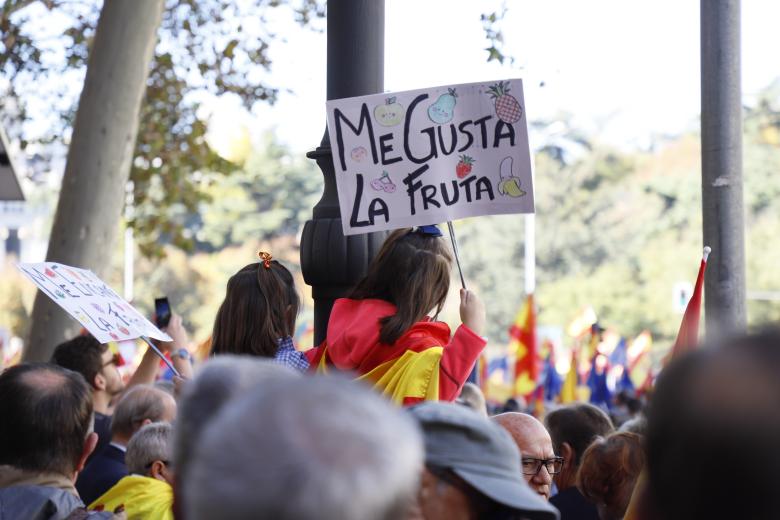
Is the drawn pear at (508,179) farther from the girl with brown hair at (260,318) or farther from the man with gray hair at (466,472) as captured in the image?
the man with gray hair at (466,472)

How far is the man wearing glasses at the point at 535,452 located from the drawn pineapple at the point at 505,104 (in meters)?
1.10

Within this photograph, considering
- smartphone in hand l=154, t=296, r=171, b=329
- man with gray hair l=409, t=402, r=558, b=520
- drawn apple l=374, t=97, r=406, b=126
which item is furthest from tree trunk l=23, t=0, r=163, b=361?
man with gray hair l=409, t=402, r=558, b=520

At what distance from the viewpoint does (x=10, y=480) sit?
3199 mm

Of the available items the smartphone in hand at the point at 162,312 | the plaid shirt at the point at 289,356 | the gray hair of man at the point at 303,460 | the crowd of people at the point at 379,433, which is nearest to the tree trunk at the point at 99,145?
the smartphone in hand at the point at 162,312

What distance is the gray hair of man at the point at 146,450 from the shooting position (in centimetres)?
434

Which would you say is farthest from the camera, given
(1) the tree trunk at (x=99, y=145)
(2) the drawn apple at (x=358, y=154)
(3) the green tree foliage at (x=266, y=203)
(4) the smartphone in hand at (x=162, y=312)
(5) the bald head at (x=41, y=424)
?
(3) the green tree foliage at (x=266, y=203)

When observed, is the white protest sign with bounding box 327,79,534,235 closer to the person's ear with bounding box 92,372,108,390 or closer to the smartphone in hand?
the smartphone in hand

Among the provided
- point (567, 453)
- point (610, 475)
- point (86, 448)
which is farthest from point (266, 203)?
point (86, 448)

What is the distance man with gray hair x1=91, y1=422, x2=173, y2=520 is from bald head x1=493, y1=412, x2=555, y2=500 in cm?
105

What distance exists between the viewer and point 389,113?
421cm

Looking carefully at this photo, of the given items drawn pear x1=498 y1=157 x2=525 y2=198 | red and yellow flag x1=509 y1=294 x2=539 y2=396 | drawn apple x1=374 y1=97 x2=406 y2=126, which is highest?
drawn apple x1=374 y1=97 x2=406 y2=126

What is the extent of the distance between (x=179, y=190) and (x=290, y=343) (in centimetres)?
1047

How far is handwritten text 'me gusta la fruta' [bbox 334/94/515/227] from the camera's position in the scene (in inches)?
166

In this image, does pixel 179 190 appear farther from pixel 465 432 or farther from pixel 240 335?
pixel 465 432
